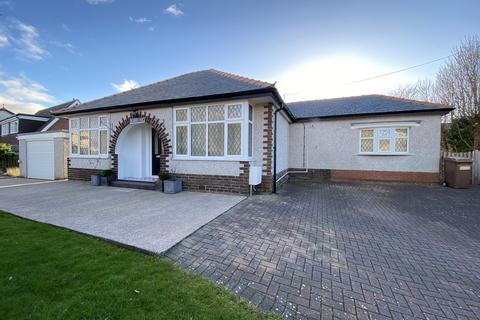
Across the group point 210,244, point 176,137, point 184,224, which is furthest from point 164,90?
point 210,244

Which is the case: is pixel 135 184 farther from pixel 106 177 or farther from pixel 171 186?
pixel 171 186

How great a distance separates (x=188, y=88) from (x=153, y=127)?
2.32 metres

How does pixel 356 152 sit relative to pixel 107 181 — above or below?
above

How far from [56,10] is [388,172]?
53.6 feet

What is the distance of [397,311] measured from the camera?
2.20 metres

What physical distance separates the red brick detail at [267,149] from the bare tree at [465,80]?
14.5m

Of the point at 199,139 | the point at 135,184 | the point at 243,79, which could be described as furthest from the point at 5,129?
the point at 243,79

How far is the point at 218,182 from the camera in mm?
7848

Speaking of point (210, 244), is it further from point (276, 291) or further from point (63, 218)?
point (63, 218)

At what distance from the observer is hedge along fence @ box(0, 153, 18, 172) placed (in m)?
16.0

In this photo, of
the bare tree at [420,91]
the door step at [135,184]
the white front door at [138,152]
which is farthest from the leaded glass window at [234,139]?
the bare tree at [420,91]

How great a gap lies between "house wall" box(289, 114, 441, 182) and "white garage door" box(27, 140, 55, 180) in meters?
14.2

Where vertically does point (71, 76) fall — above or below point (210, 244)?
above

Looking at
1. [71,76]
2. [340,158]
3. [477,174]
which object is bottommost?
[477,174]
